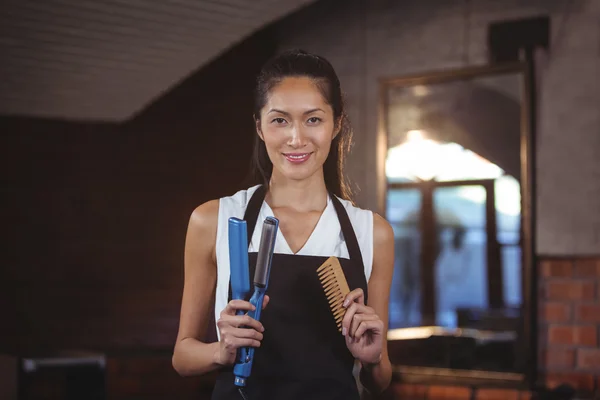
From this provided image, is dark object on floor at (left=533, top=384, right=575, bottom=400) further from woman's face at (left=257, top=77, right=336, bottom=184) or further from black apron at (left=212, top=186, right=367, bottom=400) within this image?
woman's face at (left=257, top=77, right=336, bottom=184)

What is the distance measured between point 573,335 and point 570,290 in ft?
0.64

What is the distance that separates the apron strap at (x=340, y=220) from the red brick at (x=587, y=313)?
7.23 ft

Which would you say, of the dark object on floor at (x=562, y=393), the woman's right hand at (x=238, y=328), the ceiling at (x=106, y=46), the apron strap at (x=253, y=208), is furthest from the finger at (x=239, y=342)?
the dark object on floor at (x=562, y=393)

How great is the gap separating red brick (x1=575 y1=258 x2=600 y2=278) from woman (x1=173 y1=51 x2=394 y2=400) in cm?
214

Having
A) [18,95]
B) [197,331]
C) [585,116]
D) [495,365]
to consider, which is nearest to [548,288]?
[495,365]

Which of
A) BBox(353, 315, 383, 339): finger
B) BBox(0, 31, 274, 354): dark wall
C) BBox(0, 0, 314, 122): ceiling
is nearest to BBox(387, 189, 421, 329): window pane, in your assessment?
BBox(0, 31, 274, 354): dark wall

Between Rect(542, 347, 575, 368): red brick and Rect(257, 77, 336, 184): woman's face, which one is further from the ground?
Rect(257, 77, 336, 184): woman's face

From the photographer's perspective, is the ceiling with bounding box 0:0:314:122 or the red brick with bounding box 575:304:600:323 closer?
the ceiling with bounding box 0:0:314:122

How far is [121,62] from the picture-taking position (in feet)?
10.7

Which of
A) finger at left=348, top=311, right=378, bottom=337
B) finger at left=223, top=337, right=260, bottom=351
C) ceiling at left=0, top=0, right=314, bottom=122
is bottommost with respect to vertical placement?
finger at left=223, top=337, right=260, bottom=351

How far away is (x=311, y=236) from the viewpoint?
4.07 ft

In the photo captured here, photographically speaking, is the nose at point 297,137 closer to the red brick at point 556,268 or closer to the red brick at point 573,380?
the red brick at point 556,268

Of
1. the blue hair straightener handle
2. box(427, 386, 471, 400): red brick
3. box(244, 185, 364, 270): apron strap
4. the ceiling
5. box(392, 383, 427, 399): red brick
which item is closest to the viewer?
the blue hair straightener handle

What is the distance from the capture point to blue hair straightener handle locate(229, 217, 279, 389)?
100cm
